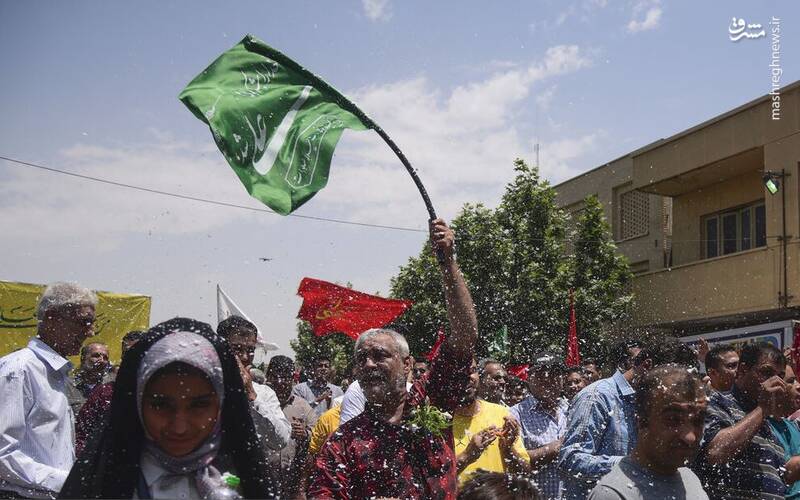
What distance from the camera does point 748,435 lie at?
14.1 ft

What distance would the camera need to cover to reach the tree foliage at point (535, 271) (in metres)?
21.9

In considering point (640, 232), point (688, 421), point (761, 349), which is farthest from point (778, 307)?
point (688, 421)

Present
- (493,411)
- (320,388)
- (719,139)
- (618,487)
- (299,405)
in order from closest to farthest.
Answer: (618,487) < (493,411) < (299,405) < (320,388) < (719,139)

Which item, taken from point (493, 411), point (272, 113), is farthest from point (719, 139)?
point (272, 113)

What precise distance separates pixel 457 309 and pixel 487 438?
5.96 ft

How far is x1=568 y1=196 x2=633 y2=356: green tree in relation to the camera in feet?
74.3

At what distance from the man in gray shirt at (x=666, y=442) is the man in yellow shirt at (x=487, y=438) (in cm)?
172

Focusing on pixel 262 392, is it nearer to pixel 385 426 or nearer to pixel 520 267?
pixel 385 426

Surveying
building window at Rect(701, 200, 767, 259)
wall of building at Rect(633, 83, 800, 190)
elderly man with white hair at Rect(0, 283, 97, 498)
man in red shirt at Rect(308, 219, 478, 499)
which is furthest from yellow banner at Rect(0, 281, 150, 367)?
building window at Rect(701, 200, 767, 259)

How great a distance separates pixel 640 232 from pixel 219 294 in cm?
1921

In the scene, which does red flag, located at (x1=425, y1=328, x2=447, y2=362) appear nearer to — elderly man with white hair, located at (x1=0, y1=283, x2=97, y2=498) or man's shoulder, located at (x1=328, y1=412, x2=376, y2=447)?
man's shoulder, located at (x1=328, y1=412, x2=376, y2=447)

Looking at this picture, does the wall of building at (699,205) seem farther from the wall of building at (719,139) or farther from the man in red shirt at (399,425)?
the man in red shirt at (399,425)

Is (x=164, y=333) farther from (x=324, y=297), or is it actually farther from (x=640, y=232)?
(x=640, y=232)

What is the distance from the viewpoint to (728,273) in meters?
21.0
